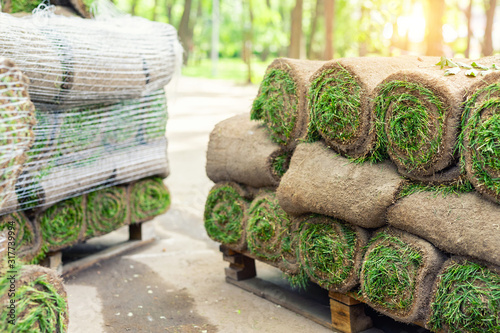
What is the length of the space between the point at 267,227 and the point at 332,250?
2.59 ft

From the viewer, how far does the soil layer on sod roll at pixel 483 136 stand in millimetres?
2783

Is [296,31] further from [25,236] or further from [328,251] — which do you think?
[328,251]

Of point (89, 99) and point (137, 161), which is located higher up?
point (89, 99)

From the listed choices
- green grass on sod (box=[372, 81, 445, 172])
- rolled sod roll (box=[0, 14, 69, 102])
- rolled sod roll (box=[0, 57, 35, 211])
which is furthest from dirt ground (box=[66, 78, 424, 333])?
rolled sod roll (box=[0, 57, 35, 211])

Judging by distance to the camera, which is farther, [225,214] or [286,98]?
[225,214]

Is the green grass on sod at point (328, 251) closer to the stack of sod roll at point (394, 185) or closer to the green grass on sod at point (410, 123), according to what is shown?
the stack of sod roll at point (394, 185)

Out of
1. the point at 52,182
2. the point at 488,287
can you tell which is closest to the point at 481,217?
the point at 488,287

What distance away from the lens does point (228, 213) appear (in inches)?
195

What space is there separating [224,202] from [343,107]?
1807 millimetres

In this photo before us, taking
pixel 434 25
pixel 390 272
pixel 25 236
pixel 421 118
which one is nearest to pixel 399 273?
pixel 390 272

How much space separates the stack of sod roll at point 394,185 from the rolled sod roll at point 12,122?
1.91m

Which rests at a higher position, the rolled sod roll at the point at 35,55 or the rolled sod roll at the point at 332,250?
the rolled sod roll at the point at 35,55

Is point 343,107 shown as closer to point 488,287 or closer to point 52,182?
point 488,287

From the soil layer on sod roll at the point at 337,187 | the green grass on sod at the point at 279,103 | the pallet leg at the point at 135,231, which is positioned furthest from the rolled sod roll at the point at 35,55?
the pallet leg at the point at 135,231
